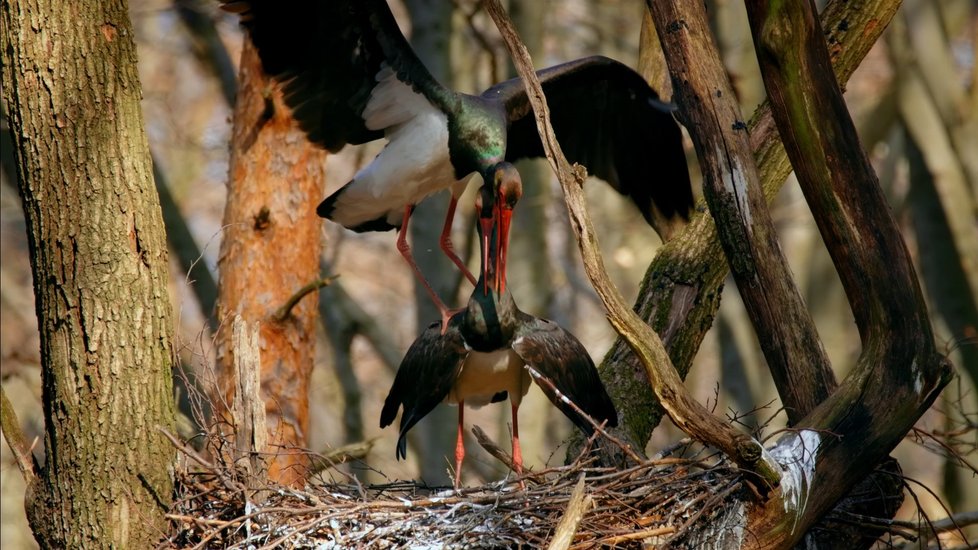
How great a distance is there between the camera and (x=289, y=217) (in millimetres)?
7281

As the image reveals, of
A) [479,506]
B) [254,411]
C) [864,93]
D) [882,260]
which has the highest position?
[864,93]

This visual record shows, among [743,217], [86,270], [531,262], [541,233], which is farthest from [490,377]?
[541,233]

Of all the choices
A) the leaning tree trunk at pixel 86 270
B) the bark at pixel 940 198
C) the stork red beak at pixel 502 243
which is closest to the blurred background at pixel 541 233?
the bark at pixel 940 198

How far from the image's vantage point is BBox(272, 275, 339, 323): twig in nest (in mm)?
6295

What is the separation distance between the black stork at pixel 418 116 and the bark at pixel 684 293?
848 millimetres

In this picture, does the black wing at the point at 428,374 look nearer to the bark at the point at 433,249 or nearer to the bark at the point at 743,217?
the bark at the point at 743,217

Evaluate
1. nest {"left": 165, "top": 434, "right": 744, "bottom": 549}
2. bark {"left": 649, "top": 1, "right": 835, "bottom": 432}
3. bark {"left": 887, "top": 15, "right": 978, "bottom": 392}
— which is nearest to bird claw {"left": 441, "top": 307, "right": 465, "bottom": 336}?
nest {"left": 165, "top": 434, "right": 744, "bottom": 549}

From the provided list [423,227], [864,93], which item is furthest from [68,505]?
[864,93]

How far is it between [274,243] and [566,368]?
2.68 meters

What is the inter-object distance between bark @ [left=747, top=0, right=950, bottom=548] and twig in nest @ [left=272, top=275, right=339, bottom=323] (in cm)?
281

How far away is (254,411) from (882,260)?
229cm

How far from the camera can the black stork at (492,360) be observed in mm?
5211

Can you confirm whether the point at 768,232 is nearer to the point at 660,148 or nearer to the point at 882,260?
the point at 882,260

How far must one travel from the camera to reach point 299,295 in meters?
6.50
